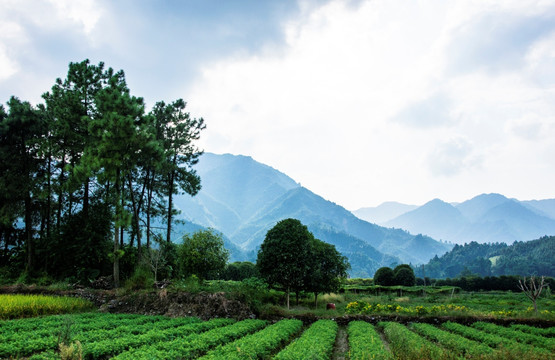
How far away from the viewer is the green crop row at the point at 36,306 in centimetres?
1612

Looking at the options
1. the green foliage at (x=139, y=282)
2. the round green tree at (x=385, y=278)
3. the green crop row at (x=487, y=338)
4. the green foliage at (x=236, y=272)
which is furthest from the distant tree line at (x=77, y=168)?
the round green tree at (x=385, y=278)

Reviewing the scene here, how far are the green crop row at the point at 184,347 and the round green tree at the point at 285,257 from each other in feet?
33.5

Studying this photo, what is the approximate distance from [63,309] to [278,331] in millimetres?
13253

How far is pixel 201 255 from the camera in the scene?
27875mm

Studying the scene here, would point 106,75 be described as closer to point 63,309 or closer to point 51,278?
point 51,278

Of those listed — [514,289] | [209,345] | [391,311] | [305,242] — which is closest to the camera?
[209,345]

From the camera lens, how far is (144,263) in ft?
89.8

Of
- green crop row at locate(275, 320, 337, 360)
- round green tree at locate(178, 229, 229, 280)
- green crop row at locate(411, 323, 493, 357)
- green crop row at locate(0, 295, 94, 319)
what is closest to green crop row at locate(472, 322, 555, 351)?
green crop row at locate(411, 323, 493, 357)

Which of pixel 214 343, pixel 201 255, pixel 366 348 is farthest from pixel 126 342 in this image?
pixel 201 255

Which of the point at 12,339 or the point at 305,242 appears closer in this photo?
the point at 12,339

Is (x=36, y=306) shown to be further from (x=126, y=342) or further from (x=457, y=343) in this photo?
(x=457, y=343)

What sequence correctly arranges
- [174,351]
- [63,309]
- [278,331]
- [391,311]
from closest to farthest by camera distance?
1. [174,351]
2. [278,331]
3. [63,309]
4. [391,311]

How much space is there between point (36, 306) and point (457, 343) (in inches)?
832

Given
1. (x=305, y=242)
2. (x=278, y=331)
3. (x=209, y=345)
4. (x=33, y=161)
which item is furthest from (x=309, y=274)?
(x=33, y=161)
